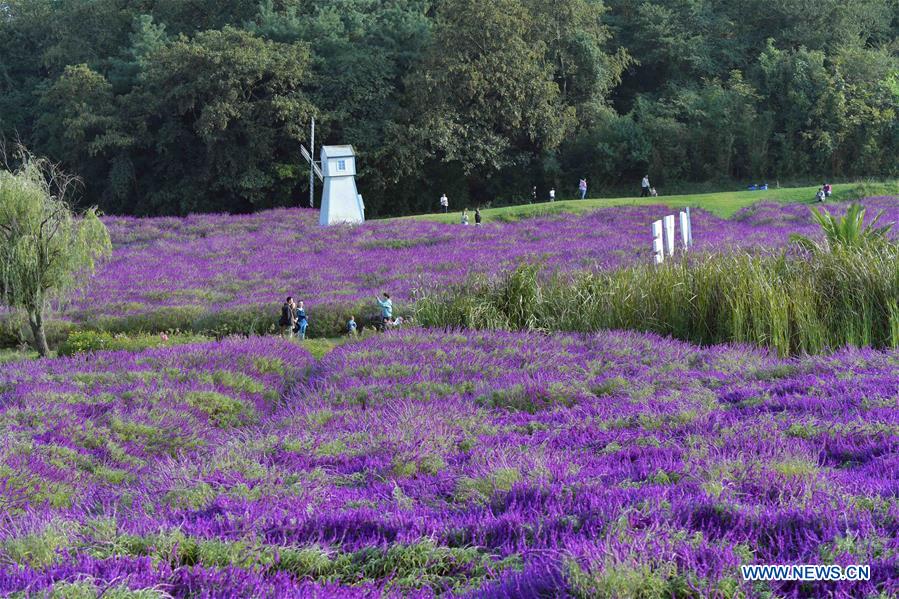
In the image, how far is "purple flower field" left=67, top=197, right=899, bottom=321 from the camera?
23.4 metres

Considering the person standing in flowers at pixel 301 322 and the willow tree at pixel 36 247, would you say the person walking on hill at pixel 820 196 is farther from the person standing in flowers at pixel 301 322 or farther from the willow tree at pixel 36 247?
the willow tree at pixel 36 247

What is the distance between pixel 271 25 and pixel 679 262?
51114 millimetres

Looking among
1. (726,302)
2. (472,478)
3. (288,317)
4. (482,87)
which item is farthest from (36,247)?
(482,87)

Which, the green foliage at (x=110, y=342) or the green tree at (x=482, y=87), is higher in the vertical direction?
the green tree at (x=482, y=87)

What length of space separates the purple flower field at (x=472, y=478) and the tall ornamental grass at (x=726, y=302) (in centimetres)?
122

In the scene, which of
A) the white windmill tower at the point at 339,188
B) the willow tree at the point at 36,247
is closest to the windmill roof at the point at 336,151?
the white windmill tower at the point at 339,188

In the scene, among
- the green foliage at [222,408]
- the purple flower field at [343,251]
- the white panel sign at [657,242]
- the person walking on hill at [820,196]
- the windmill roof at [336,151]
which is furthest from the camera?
the windmill roof at [336,151]

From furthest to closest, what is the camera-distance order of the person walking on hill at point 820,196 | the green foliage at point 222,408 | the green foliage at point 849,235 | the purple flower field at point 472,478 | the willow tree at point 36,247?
A: the person walking on hill at point 820,196, the willow tree at point 36,247, the green foliage at point 849,235, the green foliage at point 222,408, the purple flower field at point 472,478

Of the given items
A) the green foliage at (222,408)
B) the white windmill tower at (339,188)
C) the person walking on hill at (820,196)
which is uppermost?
the white windmill tower at (339,188)

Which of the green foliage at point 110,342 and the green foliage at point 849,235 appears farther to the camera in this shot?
the green foliage at point 110,342

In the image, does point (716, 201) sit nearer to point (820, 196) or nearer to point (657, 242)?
point (820, 196)

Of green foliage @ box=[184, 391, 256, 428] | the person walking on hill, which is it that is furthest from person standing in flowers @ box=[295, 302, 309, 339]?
the person walking on hill

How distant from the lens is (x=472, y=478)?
5.74m

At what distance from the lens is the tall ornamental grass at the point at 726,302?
41.2 ft
